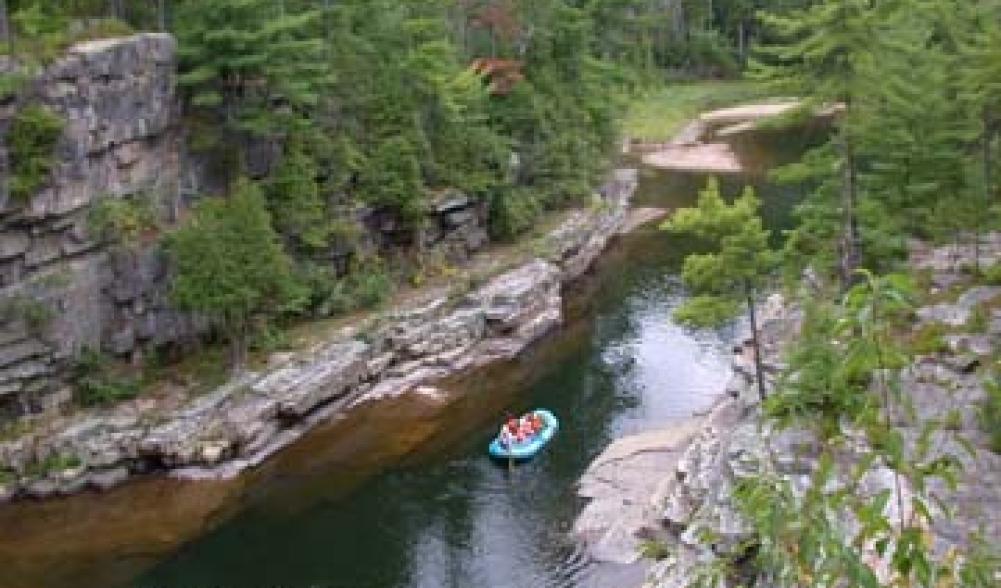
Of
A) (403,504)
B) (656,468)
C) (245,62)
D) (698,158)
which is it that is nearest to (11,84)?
(245,62)

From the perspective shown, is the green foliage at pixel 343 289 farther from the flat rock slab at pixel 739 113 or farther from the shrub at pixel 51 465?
the flat rock slab at pixel 739 113

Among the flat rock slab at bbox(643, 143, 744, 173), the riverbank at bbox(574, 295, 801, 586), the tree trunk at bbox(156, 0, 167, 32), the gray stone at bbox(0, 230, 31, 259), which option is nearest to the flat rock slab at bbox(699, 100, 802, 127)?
the flat rock slab at bbox(643, 143, 744, 173)

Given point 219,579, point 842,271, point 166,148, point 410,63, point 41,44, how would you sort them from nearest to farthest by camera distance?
point 219,579 → point 842,271 → point 41,44 → point 166,148 → point 410,63

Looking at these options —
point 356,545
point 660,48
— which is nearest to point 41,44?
point 356,545

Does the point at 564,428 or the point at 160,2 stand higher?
the point at 160,2

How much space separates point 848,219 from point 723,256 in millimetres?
3973

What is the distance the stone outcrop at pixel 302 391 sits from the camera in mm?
36000

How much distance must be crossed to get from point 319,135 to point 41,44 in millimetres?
11806

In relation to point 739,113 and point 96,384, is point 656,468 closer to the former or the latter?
point 96,384

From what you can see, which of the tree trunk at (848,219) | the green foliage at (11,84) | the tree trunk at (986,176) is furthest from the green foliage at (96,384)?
the tree trunk at (986,176)

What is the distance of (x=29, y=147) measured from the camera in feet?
120

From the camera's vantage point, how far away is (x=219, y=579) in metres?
31.2

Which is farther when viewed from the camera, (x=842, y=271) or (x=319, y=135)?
(x=319, y=135)

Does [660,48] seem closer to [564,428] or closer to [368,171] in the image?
[368,171]
